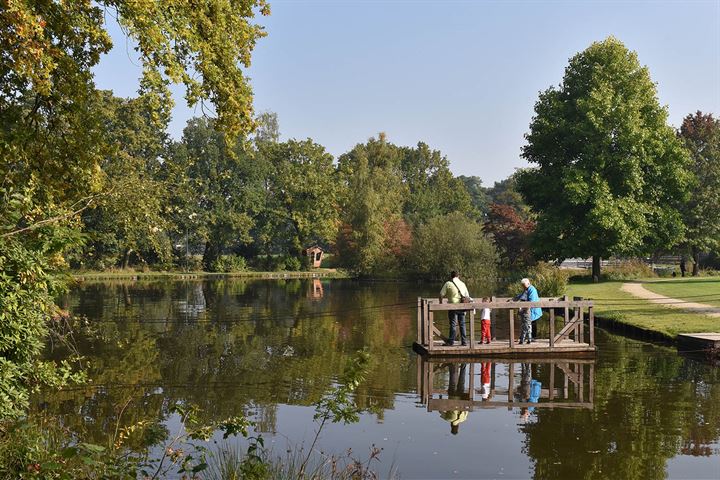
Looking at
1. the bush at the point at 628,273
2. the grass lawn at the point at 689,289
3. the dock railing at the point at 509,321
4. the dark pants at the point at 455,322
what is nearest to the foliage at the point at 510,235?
the bush at the point at 628,273

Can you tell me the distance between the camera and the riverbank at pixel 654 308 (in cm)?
2193

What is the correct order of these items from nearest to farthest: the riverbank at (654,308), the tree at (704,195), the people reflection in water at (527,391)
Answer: the people reflection in water at (527,391)
the riverbank at (654,308)
the tree at (704,195)

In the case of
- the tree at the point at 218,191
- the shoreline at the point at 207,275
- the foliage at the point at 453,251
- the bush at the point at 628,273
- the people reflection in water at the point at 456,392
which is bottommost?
the people reflection in water at the point at 456,392

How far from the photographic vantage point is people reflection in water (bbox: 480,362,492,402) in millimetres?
15039

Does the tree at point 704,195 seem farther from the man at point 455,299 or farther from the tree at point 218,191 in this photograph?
the tree at point 218,191

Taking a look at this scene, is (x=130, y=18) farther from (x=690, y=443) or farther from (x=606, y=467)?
(x=690, y=443)

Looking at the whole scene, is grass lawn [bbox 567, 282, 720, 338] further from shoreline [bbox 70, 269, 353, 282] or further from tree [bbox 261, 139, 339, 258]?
tree [bbox 261, 139, 339, 258]

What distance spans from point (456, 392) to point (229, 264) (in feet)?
216

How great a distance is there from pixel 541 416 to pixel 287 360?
8457 millimetres

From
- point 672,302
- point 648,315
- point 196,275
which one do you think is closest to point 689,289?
point 672,302

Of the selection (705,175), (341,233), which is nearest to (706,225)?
→ (705,175)

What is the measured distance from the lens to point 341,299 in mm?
43250

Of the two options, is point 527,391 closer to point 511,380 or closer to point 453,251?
point 511,380

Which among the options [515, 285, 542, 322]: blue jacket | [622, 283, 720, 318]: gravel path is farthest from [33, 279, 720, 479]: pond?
[622, 283, 720, 318]: gravel path
